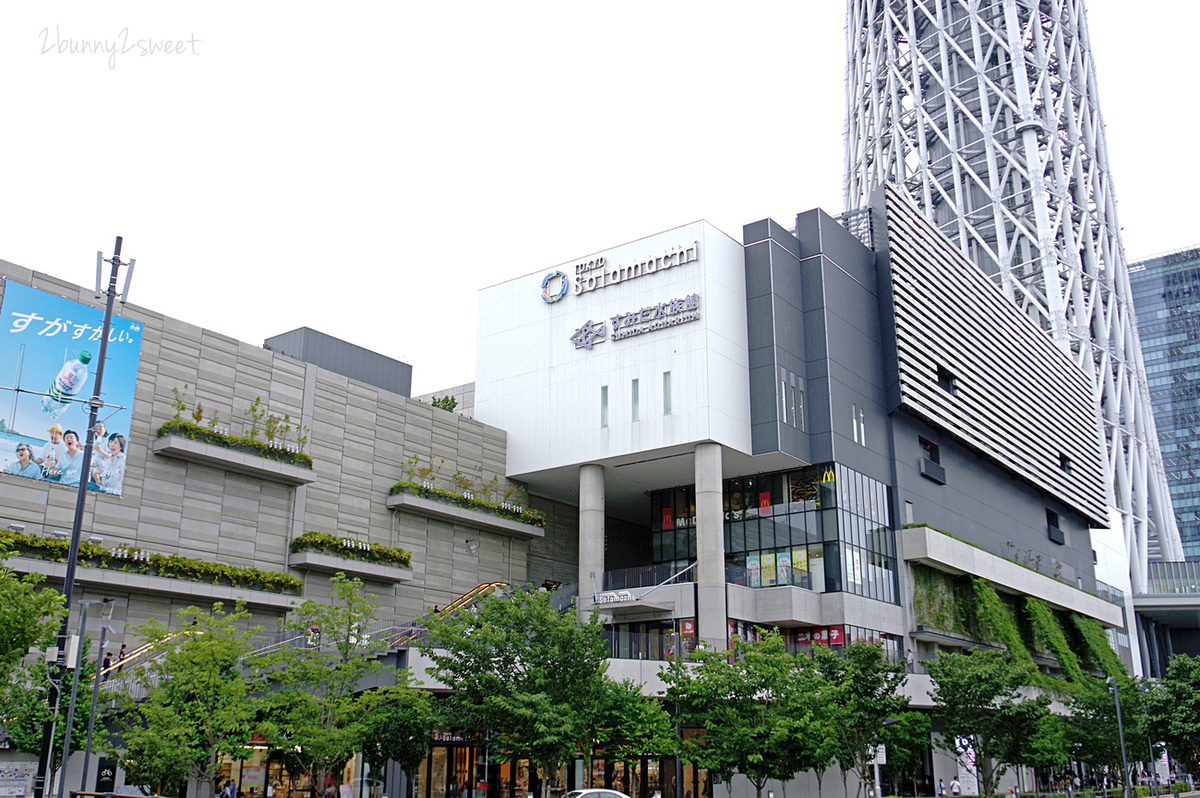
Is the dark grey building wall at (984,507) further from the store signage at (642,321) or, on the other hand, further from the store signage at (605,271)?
the store signage at (605,271)

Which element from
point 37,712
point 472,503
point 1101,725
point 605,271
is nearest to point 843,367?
point 605,271

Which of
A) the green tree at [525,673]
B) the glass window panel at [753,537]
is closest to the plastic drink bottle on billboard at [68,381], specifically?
the green tree at [525,673]

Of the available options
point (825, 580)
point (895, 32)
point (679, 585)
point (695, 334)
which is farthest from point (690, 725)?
point (895, 32)

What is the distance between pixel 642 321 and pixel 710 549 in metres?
13.2

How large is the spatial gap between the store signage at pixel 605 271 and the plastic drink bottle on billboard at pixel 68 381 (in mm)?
27592

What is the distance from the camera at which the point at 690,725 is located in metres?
50.5

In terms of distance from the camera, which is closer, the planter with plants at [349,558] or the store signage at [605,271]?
the planter with plants at [349,558]

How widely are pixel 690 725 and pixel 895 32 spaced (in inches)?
4524

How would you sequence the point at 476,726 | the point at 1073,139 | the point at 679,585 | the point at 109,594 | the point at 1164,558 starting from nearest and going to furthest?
the point at 476,726, the point at 109,594, the point at 679,585, the point at 1164,558, the point at 1073,139

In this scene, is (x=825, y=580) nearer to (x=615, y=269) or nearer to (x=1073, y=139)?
(x=615, y=269)

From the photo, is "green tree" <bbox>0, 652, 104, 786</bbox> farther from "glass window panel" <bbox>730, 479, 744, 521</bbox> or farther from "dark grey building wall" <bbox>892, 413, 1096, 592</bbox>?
"dark grey building wall" <bbox>892, 413, 1096, 592</bbox>

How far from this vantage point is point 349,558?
50.1 m

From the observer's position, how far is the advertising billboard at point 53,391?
132 ft

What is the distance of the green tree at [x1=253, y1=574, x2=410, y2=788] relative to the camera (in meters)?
33.7
